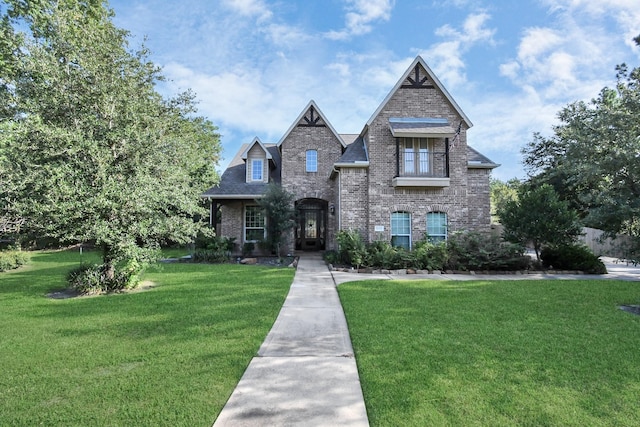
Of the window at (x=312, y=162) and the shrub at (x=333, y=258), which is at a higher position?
the window at (x=312, y=162)

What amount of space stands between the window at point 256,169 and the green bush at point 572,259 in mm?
13605

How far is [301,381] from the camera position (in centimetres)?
368

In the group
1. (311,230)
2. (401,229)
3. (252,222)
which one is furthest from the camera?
(311,230)

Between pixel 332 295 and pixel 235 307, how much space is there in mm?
2482

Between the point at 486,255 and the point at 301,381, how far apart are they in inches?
407

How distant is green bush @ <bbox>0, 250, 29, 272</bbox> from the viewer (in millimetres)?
13469

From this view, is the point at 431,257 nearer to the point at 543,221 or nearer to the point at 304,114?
the point at 543,221

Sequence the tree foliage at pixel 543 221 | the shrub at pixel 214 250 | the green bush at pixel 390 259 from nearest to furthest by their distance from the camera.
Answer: the tree foliage at pixel 543 221
the green bush at pixel 390 259
the shrub at pixel 214 250

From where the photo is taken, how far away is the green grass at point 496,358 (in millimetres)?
3059

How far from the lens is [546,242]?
1221 cm

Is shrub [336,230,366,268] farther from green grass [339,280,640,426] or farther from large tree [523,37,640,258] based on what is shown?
large tree [523,37,640,258]

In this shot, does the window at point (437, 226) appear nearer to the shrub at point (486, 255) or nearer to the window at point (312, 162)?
the shrub at point (486, 255)

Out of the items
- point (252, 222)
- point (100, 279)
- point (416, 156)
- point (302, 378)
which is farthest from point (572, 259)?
point (100, 279)

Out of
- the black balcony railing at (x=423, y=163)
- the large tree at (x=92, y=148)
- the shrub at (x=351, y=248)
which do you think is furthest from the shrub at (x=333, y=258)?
the large tree at (x=92, y=148)
